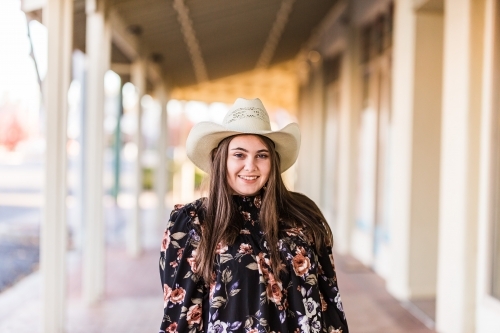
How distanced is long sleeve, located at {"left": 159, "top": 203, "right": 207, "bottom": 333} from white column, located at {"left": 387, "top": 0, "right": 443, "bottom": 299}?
3325mm

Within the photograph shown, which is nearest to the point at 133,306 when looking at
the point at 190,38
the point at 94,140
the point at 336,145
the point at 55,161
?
the point at 94,140

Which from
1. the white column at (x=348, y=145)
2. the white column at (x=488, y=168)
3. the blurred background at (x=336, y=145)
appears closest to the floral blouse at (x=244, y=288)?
the blurred background at (x=336, y=145)

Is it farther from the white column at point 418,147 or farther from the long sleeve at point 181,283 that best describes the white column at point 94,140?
the long sleeve at point 181,283

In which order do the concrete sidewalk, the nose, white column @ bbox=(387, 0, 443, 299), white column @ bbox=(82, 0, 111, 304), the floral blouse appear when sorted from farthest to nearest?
1. white column @ bbox=(387, 0, 443, 299)
2. white column @ bbox=(82, 0, 111, 304)
3. the concrete sidewalk
4. the nose
5. the floral blouse

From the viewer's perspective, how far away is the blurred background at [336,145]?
3.46 m

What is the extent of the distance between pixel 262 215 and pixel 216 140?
30cm

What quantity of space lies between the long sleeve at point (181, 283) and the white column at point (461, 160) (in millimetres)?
2411

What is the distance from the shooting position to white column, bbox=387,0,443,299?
4.58 meters

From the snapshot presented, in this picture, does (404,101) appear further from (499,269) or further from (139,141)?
(139,141)

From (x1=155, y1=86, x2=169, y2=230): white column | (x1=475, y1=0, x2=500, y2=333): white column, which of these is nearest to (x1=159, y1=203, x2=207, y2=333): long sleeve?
(x1=475, y1=0, x2=500, y2=333): white column

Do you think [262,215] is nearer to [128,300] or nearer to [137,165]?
→ [128,300]

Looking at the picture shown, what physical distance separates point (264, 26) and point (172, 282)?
6.49 meters

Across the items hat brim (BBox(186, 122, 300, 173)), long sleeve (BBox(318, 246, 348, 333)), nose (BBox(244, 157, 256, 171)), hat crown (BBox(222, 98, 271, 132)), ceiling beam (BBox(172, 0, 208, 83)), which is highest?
ceiling beam (BBox(172, 0, 208, 83))

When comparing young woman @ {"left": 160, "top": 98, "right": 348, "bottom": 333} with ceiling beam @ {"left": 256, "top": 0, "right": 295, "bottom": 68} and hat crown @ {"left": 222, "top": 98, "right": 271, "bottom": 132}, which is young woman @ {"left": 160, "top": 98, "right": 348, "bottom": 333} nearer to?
hat crown @ {"left": 222, "top": 98, "right": 271, "bottom": 132}
